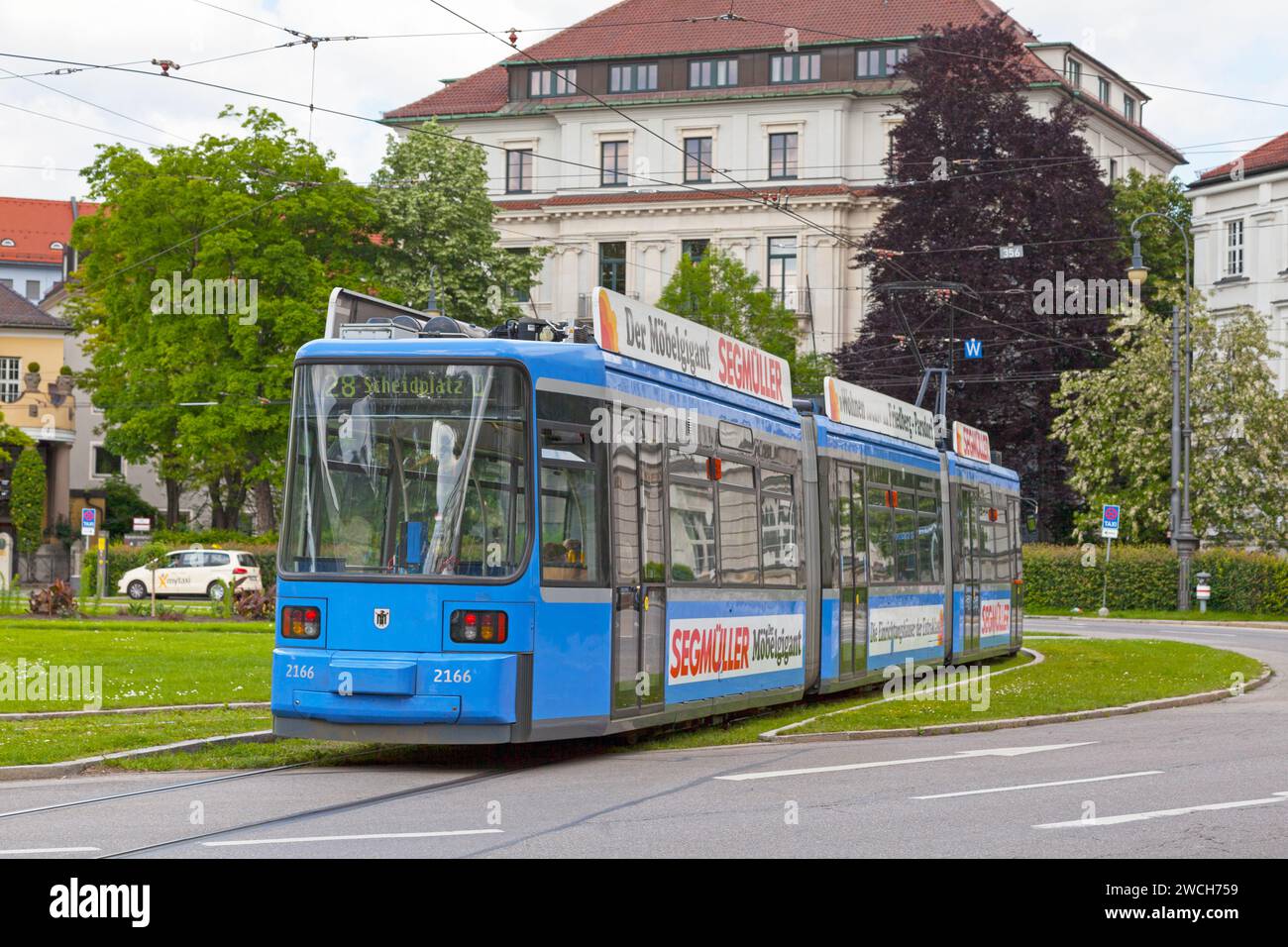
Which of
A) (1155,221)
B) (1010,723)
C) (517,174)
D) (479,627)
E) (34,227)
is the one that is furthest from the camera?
(34,227)

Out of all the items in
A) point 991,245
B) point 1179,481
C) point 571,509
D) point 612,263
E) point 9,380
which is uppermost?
point 612,263

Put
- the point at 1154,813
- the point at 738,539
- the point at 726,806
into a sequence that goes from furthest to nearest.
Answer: the point at 738,539, the point at 726,806, the point at 1154,813

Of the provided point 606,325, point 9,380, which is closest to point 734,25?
point 9,380

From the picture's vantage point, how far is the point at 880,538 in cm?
2200

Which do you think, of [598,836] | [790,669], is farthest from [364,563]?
[790,669]

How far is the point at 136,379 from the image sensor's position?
56.6m

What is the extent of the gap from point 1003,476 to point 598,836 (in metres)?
21.3

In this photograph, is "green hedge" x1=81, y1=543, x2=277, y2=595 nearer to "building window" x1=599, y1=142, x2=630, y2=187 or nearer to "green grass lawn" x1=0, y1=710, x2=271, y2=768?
"building window" x1=599, y1=142, x2=630, y2=187

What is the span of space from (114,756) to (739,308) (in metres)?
55.1

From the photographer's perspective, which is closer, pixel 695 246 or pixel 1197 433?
pixel 1197 433

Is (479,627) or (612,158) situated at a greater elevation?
(612,158)

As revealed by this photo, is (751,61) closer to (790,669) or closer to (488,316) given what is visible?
(488,316)

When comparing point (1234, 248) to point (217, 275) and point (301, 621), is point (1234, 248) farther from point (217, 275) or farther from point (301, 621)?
point (301, 621)
